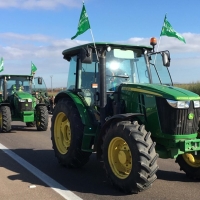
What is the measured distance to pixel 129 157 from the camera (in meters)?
5.15

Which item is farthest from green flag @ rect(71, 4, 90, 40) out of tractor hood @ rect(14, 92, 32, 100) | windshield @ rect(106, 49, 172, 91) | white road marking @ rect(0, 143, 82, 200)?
tractor hood @ rect(14, 92, 32, 100)

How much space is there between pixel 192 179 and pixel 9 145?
5.35m

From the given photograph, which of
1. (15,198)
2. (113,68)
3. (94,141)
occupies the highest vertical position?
(113,68)

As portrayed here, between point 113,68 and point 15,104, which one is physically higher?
point 113,68

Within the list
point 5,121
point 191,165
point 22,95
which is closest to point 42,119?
point 5,121

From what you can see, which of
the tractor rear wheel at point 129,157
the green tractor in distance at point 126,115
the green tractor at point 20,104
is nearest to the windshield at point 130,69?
the green tractor in distance at point 126,115

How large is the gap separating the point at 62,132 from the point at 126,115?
94.1 inches

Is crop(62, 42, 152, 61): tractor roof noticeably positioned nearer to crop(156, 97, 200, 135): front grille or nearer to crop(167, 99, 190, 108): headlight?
crop(156, 97, 200, 135): front grille

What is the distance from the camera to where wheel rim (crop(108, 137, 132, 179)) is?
5152 millimetres

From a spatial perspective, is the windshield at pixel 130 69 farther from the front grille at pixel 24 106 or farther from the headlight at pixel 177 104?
the front grille at pixel 24 106

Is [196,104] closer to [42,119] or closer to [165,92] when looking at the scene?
[165,92]

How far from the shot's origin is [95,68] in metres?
6.27

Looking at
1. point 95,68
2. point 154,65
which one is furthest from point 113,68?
point 154,65

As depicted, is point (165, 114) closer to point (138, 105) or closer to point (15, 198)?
point (138, 105)
